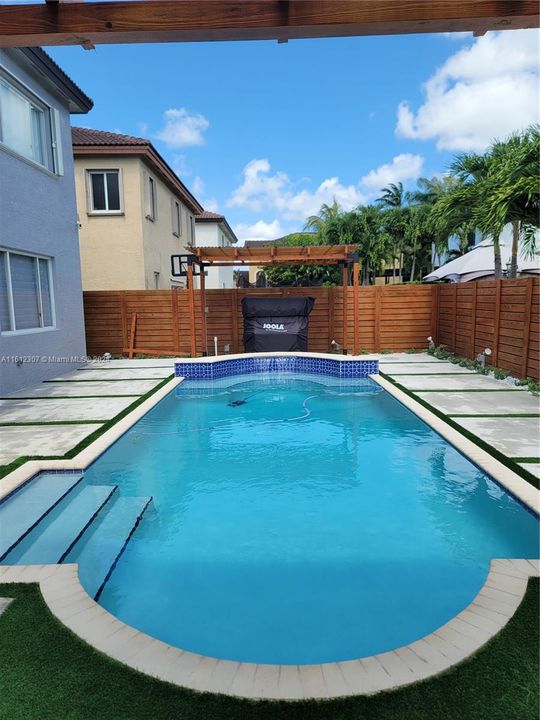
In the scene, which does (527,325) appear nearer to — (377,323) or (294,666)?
(377,323)

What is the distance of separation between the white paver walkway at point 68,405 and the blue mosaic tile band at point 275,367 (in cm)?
68

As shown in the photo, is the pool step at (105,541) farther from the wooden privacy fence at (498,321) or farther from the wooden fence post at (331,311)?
the wooden fence post at (331,311)

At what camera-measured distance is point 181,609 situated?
121 inches

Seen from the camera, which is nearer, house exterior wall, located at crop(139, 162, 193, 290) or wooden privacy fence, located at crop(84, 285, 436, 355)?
wooden privacy fence, located at crop(84, 285, 436, 355)

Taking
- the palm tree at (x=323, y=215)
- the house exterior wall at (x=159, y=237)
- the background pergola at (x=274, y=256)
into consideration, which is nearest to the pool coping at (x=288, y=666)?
the background pergola at (x=274, y=256)

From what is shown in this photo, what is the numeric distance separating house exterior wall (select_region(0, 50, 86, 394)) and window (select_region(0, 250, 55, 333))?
164 mm

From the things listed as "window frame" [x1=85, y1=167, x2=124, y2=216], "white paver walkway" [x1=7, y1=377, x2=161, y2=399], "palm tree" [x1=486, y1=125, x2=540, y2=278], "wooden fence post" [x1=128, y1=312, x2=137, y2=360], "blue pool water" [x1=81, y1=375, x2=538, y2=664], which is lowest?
"blue pool water" [x1=81, y1=375, x2=538, y2=664]

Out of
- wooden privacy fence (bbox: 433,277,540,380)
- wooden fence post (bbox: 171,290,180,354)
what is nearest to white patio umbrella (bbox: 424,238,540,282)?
wooden privacy fence (bbox: 433,277,540,380)

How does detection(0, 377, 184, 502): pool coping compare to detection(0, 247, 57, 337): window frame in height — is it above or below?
below

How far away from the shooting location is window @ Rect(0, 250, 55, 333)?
894 centimetres

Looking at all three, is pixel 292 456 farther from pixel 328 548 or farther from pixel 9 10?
pixel 9 10

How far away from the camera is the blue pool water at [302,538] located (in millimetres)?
2924

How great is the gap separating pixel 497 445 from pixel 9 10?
5.65 meters

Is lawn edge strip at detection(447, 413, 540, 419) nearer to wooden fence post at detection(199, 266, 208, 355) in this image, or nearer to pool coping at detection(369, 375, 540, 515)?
pool coping at detection(369, 375, 540, 515)
